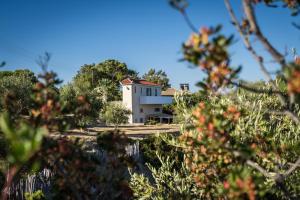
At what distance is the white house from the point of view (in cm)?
5672

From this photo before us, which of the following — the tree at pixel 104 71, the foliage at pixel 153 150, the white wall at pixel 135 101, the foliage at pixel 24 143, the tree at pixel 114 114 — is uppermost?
the tree at pixel 104 71

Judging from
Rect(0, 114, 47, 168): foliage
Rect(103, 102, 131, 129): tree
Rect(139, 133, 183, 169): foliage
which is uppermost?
Rect(103, 102, 131, 129): tree

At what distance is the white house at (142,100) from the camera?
186 ft

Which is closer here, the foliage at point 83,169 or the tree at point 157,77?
the foliage at point 83,169

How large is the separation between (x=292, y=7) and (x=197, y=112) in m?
1.38

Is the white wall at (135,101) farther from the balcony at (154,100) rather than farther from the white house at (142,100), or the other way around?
the balcony at (154,100)

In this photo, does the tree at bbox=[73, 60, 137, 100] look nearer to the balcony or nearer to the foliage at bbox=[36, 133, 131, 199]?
the balcony

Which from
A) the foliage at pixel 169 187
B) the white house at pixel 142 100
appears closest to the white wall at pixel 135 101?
the white house at pixel 142 100

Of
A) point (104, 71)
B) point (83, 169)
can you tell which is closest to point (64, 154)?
point (83, 169)

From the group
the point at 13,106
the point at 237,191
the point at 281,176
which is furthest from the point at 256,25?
the point at 13,106

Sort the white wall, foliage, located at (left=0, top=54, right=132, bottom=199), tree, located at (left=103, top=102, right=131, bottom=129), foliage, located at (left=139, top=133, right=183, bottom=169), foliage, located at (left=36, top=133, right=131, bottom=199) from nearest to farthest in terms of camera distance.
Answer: foliage, located at (left=0, top=54, right=132, bottom=199)
foliage, located at (left=36, top=133, right=131, bottom=199)
foliage, located at (left=139, top=133, right=183, bottom=169)
tree, located at (left=103, top=102, right=131, bottom=129)
the white wall

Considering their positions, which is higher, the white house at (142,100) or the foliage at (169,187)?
the white house at (142,100)

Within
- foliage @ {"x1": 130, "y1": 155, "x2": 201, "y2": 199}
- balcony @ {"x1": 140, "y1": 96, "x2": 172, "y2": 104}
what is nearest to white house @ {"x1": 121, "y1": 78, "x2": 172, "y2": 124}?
balcony @ {"x1": 140, "y1": 96, "x2": 172, "y2": 104}

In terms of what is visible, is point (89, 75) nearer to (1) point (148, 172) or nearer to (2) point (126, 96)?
(2) point (126, 96)
